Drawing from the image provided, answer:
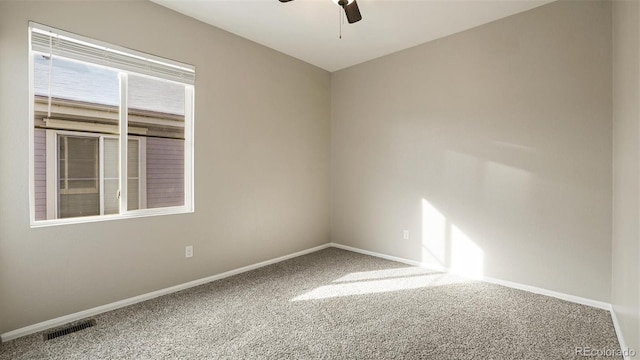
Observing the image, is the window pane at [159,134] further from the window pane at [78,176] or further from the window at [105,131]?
the window pane at [78,176]

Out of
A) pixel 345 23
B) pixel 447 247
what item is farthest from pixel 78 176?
pixel 447 247

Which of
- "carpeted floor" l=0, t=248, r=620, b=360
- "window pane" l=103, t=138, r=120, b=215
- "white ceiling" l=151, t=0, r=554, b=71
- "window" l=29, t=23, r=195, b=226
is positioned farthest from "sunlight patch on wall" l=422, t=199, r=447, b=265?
"window pane" l=103, t=138, r=120, b=215

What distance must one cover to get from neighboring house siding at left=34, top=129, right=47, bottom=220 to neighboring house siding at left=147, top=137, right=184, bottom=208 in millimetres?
743

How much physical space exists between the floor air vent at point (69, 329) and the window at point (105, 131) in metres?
0.80

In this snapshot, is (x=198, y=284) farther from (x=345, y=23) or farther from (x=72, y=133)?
(x=345, y=23)

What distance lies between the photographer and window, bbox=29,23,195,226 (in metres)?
2.32

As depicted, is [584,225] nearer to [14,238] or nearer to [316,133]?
[316,133]

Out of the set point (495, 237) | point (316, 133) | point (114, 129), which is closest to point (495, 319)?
point (495, 237)

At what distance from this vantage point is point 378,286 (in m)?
3.12

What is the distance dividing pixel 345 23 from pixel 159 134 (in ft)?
7.26

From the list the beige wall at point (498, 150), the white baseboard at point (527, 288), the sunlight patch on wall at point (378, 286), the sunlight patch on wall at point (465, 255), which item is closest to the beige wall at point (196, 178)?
the beige wall at point (498, 150)

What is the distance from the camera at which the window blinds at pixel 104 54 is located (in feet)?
7.38

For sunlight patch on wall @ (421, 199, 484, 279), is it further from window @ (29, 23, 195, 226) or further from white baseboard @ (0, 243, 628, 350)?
window @ (29, 23, 195, 226)

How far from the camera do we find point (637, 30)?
65.9 inches
